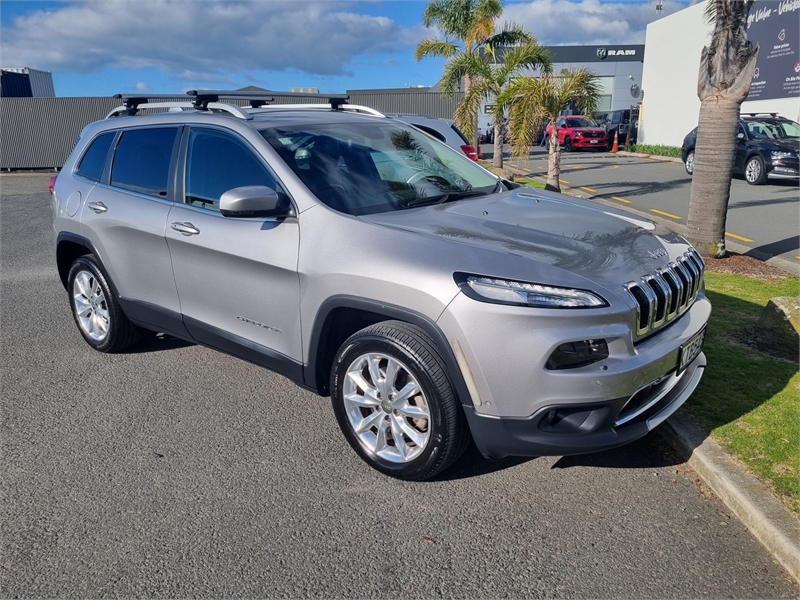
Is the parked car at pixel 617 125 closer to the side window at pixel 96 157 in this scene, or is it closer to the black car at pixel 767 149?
the black car at pixel 767 149

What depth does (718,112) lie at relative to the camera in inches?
307

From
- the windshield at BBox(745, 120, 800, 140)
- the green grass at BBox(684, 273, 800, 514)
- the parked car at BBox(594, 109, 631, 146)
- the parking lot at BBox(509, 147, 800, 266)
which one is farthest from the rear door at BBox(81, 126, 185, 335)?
the parked car at BBox(594, 109, 631, 146)

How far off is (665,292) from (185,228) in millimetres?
2871

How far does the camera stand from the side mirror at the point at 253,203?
142 inches

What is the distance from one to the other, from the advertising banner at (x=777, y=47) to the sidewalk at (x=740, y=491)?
69.0ft

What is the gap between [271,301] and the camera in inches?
153

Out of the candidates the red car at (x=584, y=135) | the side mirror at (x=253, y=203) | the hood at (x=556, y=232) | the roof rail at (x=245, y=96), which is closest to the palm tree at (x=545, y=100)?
the roof rail at (x=245, y=96)

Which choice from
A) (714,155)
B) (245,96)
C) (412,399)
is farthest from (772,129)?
(412,399)

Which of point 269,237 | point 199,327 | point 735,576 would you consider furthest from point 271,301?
point 735,576

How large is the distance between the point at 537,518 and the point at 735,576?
2.78 feet

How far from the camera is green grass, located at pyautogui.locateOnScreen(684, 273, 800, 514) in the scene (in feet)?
11.3

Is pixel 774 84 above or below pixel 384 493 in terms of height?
above

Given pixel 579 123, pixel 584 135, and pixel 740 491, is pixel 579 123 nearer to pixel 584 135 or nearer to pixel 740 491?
pixel 584 135

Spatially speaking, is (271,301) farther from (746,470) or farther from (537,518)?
(746,470)
